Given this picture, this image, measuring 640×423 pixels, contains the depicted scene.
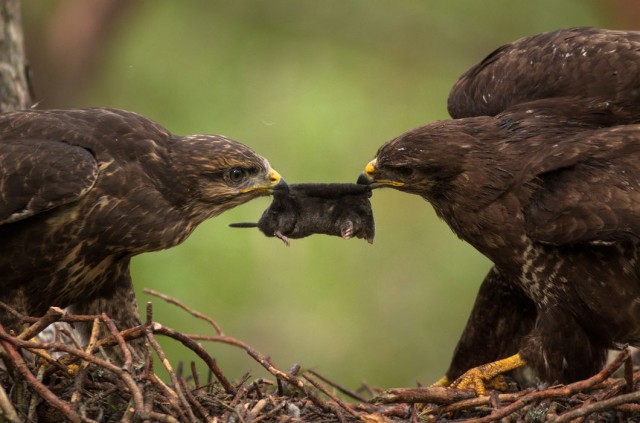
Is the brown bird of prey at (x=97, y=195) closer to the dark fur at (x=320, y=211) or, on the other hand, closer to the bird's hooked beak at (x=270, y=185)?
the bird's hooked beak at (x=270, y=185)

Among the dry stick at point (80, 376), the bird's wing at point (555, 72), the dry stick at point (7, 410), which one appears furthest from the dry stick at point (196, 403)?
the bird's wing at point (555, 72)

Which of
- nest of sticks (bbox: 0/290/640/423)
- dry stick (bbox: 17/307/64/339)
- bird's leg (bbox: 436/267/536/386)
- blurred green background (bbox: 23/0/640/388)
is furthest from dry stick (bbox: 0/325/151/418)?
blurred green background (bbox: 23/0/640/388)

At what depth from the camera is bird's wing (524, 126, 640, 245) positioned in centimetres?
634

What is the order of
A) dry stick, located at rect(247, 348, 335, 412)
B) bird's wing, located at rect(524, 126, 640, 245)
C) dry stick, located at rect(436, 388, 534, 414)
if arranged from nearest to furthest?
dry stick, located at rect(247, 348, 335, 412) < dry stick, located at rect(436, 388, 534, 414) < bird's wing, located at rect(524, 126, 640, 245)

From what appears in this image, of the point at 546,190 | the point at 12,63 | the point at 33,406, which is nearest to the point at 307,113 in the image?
the point at 12,63

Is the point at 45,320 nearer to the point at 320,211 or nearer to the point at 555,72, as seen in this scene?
the point at 320,211

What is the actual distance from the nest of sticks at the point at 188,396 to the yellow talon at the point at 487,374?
39 centimetres

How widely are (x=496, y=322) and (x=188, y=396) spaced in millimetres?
2463

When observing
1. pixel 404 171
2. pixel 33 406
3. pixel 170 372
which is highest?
pixel 404 171

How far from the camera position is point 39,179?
645 centimetres

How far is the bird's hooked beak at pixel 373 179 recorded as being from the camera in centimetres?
714

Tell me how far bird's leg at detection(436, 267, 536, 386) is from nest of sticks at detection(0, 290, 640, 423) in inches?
48.7

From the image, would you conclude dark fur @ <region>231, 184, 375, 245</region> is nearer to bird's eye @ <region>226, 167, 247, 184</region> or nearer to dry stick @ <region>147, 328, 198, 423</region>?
bird's eye @ <region>226, 167, 247, 184</region>

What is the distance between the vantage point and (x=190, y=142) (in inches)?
282
